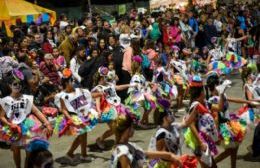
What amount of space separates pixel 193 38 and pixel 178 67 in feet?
20.1

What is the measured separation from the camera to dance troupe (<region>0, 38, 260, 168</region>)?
555cm

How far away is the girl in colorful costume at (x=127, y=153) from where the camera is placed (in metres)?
5.12

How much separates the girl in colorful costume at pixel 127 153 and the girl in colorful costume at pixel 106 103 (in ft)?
12.7

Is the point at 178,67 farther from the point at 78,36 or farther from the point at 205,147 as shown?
the point at 205,147

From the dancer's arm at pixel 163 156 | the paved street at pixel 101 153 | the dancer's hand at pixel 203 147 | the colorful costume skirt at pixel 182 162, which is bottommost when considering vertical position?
the paved street at pixel 101 153

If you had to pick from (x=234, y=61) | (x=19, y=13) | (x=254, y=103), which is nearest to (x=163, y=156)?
(x=254, y=103)

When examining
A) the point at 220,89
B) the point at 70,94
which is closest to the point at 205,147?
the point at 220,89

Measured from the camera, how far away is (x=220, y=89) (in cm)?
709

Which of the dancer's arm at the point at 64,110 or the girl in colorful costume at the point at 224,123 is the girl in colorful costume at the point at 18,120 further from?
the girl in colorful costume at the point at 224,123

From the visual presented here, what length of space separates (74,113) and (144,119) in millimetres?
2774

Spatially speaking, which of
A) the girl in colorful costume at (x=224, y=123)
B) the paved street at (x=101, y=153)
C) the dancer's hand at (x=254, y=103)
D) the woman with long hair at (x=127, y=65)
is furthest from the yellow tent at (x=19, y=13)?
the girl in colorful costume at (x=224, y=123)

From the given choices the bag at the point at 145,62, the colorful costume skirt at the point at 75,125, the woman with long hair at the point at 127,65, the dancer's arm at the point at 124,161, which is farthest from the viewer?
the bag at the point at 145,62

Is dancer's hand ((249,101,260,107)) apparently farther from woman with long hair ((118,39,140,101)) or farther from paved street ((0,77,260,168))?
woman with long hair ((118,39,140,101))

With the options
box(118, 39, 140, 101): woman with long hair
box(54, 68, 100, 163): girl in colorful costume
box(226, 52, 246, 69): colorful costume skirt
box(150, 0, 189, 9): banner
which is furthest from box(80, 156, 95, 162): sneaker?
box(150, 0, 189, 9): banner
